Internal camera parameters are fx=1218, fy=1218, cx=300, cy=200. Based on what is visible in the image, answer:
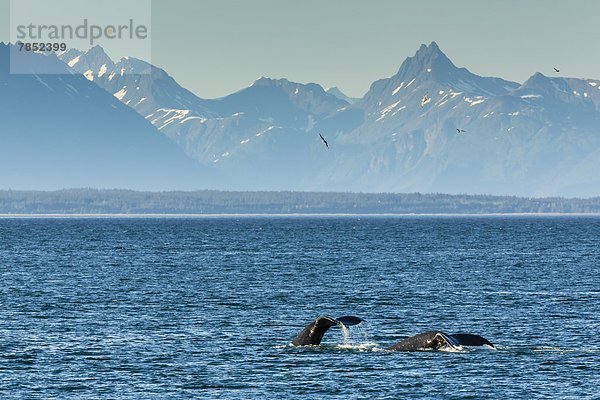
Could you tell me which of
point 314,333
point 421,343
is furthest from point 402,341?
point 314,333

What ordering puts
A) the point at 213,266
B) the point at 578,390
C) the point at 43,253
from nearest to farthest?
the point at 578,390
the point at 213,266
the point at 43,253

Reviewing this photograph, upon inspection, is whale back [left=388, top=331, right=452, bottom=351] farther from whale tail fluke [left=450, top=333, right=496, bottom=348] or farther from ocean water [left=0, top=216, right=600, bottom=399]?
whale tail fluke [left=450, top=333, right=496, bottom=348]

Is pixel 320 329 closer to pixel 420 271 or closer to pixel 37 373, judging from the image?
pixel 37 373

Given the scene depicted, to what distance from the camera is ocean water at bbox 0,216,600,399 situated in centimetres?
5041

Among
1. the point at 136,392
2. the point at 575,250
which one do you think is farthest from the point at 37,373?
the point at 575,250

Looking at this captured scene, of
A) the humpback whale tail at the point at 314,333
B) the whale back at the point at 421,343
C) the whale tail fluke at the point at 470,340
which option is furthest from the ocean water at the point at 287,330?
the whale tail fluke at the point at 470,340

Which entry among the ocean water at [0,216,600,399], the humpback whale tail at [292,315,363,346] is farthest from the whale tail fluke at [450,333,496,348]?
the humpback whale tail at [292,315,363,346]

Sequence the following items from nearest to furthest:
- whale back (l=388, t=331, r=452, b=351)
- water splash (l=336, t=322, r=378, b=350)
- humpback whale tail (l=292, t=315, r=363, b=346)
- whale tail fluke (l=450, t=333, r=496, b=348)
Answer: whale tail fluke (l=450, t=333, r=496, b=348)
humpback whale tail (l=292, t=315, r=363, b=346)
whale back (l=388, t=331, r=452, b=351)
water splash (l=336, t=322, r=378, b=350)

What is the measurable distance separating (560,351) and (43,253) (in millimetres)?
123913

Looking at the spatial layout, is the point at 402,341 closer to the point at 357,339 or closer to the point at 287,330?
the point at 357,339

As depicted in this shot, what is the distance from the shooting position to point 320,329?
191 feet

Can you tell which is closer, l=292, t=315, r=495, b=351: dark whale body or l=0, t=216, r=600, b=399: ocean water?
l=0, t=216, r=600, b=399: ocean water

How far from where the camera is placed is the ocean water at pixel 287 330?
165ft

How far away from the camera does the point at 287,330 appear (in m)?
68.3
